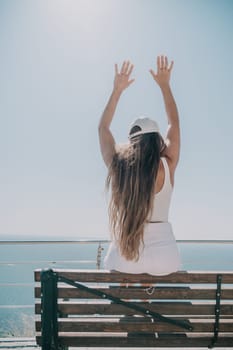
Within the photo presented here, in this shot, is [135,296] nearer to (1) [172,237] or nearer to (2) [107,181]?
(1) [172,237]

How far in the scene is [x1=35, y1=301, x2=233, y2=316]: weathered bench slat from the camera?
1.54 meters

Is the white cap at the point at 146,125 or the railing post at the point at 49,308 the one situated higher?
the white cap at the point at 146,125

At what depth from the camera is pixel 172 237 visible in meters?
1.70

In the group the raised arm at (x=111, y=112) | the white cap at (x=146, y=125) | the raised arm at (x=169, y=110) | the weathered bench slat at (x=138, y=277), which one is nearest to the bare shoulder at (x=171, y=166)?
the raised arm at (x=169, y=110)

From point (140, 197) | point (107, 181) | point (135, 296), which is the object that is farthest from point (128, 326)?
point (107, 181)

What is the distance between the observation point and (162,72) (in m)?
2.04

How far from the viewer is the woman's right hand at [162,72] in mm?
2018

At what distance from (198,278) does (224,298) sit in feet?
0.67

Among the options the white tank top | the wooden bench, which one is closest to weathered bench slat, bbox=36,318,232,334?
the wooden bench

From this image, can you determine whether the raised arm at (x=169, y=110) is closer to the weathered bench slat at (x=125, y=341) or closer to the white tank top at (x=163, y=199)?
the white tank top at (x=163, y=199)

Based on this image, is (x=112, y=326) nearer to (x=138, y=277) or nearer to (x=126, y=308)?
(x=126, y=308)

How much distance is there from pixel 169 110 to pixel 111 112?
1.22ft

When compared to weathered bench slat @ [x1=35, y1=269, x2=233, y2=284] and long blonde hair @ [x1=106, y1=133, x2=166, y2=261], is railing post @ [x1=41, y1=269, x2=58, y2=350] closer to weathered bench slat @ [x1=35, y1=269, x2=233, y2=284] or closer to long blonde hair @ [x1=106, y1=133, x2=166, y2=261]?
weathered bench slat @ [x1=35, y1=269, x2=233, y2=284]

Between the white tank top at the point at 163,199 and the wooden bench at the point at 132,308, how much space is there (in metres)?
0.33
